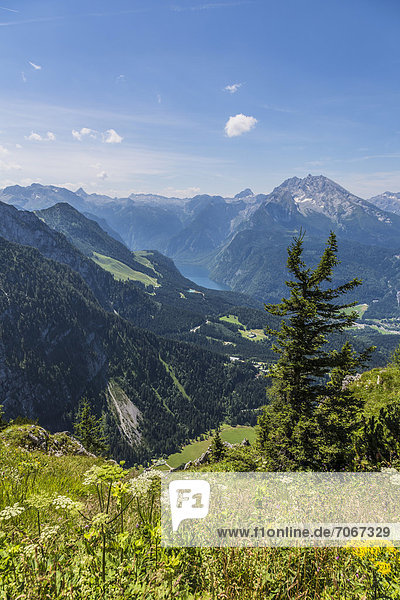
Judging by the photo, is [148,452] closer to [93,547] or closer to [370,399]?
[370,399]

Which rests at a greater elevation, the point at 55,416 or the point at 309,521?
the point at 309,521

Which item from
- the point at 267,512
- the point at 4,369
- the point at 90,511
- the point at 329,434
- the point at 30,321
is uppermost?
the point at 267,512

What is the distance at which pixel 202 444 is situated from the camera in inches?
6757

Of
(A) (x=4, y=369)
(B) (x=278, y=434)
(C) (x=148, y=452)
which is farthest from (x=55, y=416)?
(B) (x=278, y=434)

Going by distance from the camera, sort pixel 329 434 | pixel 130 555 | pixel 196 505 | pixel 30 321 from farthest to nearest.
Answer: pixel 30 321 < pixel 329 434 < pixel 196 505 < pixel 130 555

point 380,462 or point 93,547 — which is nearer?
point 93,547

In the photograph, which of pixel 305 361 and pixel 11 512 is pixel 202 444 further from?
pixel 11 512

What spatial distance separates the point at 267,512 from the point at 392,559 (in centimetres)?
191

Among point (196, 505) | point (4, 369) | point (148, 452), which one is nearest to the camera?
point (196, 505)

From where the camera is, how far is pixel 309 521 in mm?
4828

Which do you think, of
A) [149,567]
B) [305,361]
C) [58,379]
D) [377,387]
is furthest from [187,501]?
[58,379]

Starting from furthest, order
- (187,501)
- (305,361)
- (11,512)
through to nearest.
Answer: (305,361)
(187,501)
(11,512)

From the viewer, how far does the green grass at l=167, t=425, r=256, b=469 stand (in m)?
154

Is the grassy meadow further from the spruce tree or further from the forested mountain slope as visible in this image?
the forested mountain slope
